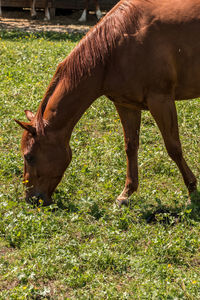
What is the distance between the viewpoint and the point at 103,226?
457 cm

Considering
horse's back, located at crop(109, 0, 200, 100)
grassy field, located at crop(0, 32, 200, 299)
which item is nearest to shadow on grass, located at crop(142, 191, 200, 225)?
grassy field, located at crop(0, 32, 200, 299)

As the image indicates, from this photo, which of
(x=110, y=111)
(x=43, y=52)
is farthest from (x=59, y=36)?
Answer: (x=110, y=111)

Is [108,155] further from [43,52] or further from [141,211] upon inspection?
[43,52]

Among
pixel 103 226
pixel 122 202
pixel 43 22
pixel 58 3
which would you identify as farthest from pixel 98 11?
pixel 103 226

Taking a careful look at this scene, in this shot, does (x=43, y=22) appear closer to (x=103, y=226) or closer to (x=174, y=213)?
(x=174, y=213)

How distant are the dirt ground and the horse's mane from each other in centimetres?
915

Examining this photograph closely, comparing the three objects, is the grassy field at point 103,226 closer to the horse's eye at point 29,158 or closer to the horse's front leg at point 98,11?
the horse's eye at point 29,158

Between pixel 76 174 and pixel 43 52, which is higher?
pixel 43 52

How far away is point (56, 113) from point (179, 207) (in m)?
1.50

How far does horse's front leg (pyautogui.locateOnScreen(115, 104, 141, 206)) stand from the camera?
5074mm

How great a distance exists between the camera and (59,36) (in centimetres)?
1216

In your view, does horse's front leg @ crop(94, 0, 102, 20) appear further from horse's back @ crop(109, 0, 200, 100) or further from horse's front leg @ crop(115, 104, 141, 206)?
horse's back @ crop(109, 0, 200, 100)

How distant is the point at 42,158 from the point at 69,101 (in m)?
0.58

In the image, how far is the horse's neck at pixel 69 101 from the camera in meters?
4.52
